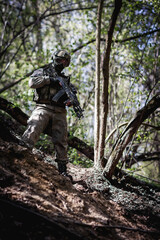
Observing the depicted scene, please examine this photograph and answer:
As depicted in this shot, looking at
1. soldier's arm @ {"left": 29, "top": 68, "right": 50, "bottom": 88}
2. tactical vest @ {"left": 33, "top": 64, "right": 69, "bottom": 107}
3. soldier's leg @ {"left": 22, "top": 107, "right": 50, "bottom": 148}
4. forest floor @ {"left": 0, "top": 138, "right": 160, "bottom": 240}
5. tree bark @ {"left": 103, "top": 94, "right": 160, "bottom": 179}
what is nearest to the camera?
forest floor @ {"left": 0, "top": 138, "right": 160, "bottom": 240}

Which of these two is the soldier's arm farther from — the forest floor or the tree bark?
the tree bark

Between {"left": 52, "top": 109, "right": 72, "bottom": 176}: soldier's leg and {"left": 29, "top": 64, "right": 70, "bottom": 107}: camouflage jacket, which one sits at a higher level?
{"left": 29, "top": 64, "right": 70, "bottom": 107}: camouflage jacket

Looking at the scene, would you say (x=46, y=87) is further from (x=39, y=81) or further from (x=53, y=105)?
(x=53, y=105)

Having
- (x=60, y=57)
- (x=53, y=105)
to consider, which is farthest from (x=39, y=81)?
(x=60, y=57)

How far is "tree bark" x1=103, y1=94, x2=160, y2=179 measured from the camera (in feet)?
12.2

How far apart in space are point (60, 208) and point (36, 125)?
153cm

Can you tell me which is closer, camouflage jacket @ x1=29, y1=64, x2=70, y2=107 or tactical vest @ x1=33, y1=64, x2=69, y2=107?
camouflage jacket @ x1=29, y1=64, x2=70, y2=107

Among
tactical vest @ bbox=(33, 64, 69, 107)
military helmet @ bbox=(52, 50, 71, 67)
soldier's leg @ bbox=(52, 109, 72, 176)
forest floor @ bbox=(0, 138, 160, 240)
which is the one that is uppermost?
military helmet @ bbox=(52, 50, 71, 67)

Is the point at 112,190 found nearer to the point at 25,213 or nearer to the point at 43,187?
the point at 43,187

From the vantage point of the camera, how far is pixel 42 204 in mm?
1973

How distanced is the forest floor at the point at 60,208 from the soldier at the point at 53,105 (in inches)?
25.3

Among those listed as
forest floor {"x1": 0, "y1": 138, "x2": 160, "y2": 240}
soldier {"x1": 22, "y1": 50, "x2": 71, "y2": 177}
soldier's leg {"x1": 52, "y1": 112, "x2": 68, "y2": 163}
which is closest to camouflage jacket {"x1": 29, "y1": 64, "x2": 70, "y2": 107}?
soldier {"x1": 22, "y1": 50, "x2": 71, "y2": 177}

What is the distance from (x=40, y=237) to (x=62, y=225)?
27 cm

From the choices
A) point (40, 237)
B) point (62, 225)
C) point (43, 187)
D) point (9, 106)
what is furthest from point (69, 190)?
point (9, 106)
